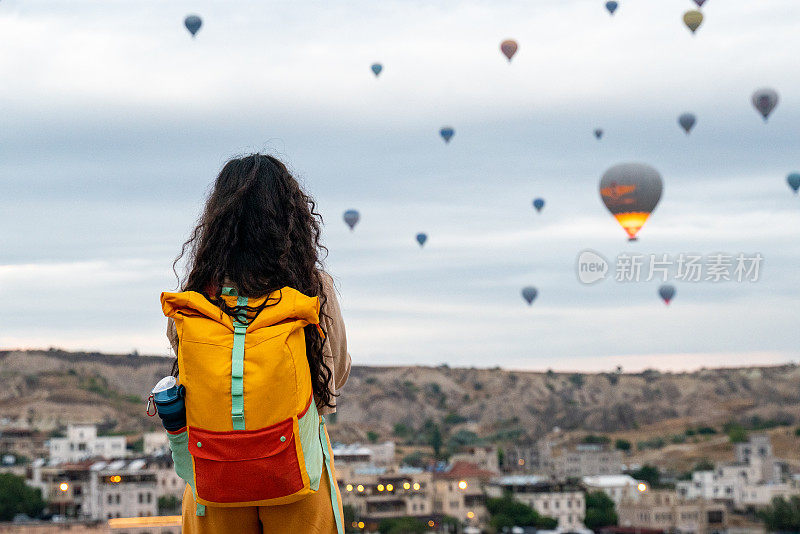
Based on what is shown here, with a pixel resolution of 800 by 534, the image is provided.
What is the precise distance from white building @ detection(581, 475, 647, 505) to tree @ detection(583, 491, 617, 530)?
35 cm

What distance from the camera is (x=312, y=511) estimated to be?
1887 mm

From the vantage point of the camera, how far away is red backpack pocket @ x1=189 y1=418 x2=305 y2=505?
178cm

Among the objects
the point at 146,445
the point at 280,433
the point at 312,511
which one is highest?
the point at 146,445

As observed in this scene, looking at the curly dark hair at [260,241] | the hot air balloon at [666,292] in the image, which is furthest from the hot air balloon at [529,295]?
the curly dark hair at [260,241]

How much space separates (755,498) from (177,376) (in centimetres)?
5877

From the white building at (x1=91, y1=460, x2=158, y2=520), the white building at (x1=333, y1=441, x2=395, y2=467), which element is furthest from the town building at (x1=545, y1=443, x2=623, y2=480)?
the white building at (x1=91, y1=460, x2=158, y2=520)

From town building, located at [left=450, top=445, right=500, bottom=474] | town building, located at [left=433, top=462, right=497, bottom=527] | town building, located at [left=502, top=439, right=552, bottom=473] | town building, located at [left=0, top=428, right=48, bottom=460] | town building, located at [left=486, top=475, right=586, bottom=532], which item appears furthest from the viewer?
town building, located at [left=502, top=439, right=552, bottom=473]

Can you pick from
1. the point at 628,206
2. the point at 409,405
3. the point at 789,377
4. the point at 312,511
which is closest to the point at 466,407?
the point at 409,405

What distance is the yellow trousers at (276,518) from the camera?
188 cm

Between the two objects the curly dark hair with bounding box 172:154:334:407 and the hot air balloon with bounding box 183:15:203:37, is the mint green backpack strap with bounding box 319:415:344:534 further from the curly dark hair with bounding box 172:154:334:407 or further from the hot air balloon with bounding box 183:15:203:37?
the hot air balloon with bounding box 183:15:203:37

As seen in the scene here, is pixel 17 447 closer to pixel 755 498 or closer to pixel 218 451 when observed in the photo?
pixel 755 498

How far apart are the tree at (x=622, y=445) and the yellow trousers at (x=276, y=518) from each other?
2632 inches

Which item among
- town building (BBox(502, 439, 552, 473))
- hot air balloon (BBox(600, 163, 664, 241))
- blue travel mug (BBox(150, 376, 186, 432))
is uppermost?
hot air balloon (BBox(600, 163, 664, 241))

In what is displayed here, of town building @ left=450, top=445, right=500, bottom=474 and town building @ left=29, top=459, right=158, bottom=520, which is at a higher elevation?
town building @ left=450, top=445, right=500, bottom=474
